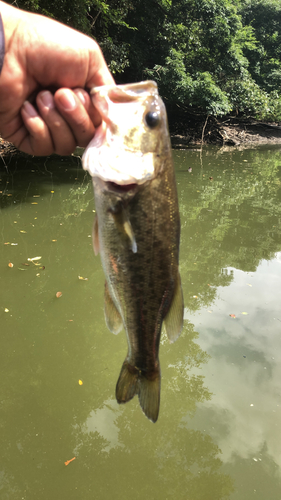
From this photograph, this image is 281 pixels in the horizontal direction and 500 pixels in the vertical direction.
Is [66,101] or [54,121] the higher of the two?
[66,101]

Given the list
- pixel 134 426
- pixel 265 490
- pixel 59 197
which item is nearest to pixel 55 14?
pixel 59 197

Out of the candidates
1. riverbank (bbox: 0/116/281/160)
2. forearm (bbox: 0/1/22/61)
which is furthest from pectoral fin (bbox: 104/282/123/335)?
riverbank (bbox: 0/116/281/160)

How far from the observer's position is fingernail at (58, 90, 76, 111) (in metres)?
1.71

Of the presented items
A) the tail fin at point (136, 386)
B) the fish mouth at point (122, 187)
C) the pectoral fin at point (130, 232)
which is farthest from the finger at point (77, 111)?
the tail fin at point (136, 386)

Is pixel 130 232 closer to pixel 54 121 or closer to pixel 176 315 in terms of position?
pixel 176 315

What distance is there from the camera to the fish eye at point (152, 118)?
1.50m

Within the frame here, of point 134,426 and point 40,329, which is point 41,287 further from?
point 134,426

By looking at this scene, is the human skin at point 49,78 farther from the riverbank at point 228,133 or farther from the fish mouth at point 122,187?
the riverbank at point 228,133

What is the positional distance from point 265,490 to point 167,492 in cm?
77

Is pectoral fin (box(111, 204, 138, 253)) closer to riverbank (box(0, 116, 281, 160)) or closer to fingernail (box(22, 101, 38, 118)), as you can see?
fingernail (box(22, 101, 38, 118))

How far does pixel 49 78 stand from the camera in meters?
1.85

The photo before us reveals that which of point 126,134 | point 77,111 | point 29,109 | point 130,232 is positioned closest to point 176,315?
point 130,232

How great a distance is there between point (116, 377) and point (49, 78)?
2.80 m

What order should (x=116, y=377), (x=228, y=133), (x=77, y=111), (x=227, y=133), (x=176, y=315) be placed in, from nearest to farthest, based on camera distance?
(x=176, y=315)
(x=77, y=111)
(x=116, y=377)
(x=227, y=133)
(x=228, y=133)
